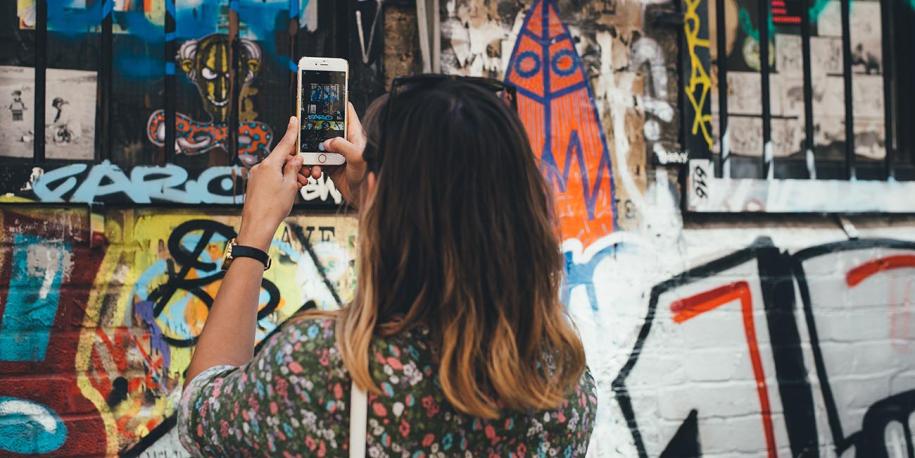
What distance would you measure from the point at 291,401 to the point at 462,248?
320 millimetres

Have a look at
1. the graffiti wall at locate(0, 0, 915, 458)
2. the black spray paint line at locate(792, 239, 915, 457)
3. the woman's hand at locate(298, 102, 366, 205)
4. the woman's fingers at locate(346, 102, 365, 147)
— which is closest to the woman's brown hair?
the woman's hand at locate(298, 102, 366, 205)

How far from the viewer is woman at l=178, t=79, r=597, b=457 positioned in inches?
45.2

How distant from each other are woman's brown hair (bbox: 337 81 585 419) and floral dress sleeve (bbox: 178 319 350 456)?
0.05 metres

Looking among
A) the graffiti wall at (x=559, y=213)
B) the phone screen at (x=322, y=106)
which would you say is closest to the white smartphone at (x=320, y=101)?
the phone screen at (x=322, y=106)

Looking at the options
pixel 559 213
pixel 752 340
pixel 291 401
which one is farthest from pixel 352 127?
pixel 752 340

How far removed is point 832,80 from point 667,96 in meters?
0.86

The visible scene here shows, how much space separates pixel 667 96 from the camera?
129 inches

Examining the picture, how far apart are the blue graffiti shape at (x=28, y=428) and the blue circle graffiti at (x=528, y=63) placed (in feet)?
6.48

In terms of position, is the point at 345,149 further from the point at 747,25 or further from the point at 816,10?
the point at 816,10

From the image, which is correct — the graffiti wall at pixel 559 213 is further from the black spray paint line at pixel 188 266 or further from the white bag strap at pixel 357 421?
the white bag strap at pixel 357 421

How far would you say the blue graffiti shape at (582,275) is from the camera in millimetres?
3119

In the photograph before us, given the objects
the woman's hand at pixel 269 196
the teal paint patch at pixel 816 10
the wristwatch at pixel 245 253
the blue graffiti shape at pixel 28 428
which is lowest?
the blue graffiti shape at pixel 28 428

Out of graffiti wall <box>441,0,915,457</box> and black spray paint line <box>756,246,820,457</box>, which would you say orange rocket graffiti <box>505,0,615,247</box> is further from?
black spray paint line <box>756,246,820,457</box>

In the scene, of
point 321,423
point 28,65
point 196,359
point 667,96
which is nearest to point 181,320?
point 28,65
